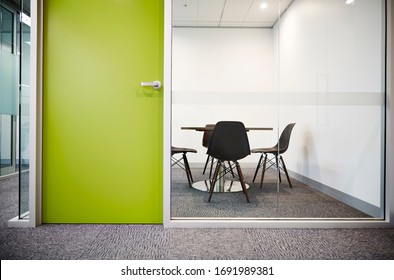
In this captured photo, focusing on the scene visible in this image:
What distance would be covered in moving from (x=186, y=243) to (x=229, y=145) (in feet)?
3.06

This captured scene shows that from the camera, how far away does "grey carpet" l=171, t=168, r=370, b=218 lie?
1919mm

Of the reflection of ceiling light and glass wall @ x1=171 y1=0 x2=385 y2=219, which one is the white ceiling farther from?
the reflection of ceiling light

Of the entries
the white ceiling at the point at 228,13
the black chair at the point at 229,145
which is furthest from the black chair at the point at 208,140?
the white ceiling at the point at 228,13

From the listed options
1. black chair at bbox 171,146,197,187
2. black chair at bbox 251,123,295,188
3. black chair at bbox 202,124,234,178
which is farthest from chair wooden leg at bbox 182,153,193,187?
black chair at bbox 251,123,295,188

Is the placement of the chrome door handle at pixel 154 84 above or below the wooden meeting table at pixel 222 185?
above

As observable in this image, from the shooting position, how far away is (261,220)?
1.77 m

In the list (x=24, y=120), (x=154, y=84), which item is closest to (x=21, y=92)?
(x=24, y=120)

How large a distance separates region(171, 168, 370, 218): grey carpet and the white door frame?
122 mm

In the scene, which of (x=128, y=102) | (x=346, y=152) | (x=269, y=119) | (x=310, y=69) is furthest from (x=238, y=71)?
(x=346, y=152)

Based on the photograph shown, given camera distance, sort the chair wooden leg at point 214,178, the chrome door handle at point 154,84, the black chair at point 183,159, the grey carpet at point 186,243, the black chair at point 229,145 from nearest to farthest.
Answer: the grey carpet at point 186,243
the chrome door handle at point 154,84
the black chair at point 183,159
the black chair at point 229,145
the chair wooden leg at point 214,178

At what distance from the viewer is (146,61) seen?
5.70ft

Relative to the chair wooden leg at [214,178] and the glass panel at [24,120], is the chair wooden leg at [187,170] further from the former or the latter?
the glass panel at [24,120]

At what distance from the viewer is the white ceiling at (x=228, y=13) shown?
1943mm

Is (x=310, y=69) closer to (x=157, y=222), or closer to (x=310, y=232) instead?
(x=310, y=232)
